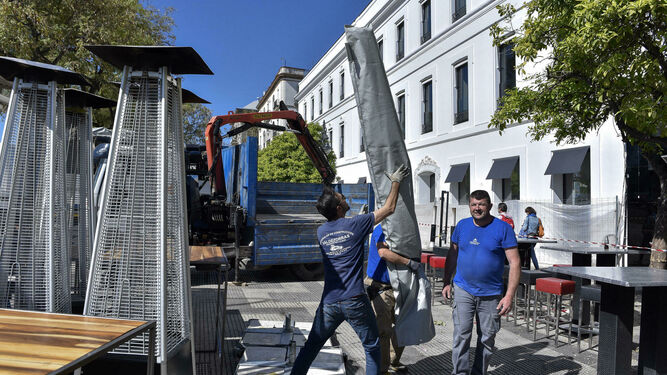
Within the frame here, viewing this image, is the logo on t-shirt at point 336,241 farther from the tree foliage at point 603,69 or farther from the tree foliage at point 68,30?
the tree foliage at point 68,30

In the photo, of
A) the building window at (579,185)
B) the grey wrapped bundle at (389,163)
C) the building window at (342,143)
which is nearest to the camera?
the grey wrapped bundle at (389,163)

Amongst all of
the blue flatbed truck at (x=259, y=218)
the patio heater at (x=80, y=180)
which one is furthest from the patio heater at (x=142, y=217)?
the blue flatbed truck at (x=259, y=218)

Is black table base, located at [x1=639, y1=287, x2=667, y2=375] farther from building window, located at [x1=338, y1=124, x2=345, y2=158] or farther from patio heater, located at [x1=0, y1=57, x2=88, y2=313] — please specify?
building window, located at [x1=338, y1=124, x2=345, y2=158]

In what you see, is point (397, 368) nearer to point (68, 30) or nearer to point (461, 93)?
point (68, 30)

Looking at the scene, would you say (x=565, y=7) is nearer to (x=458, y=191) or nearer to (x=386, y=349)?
(x=386, y=349)

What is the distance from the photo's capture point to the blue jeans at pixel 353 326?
3.44 m

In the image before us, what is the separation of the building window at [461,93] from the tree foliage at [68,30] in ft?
36.7

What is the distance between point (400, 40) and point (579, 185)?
13.1 m

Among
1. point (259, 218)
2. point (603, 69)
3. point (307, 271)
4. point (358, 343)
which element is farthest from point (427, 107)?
point (358, 343)

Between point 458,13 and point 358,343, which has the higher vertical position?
point 458,13

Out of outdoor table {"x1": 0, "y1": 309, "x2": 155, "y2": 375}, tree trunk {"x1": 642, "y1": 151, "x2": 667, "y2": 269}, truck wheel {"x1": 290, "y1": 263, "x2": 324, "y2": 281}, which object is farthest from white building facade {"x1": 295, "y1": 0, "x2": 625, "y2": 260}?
outdoor table {"x1": 0, "y1": 309, "x2": 155, "y2": 375}

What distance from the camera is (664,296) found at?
3.95m

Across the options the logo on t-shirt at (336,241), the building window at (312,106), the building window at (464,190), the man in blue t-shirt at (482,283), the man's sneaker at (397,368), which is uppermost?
the building window at (312,106)

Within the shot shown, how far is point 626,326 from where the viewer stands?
13.0 feet
